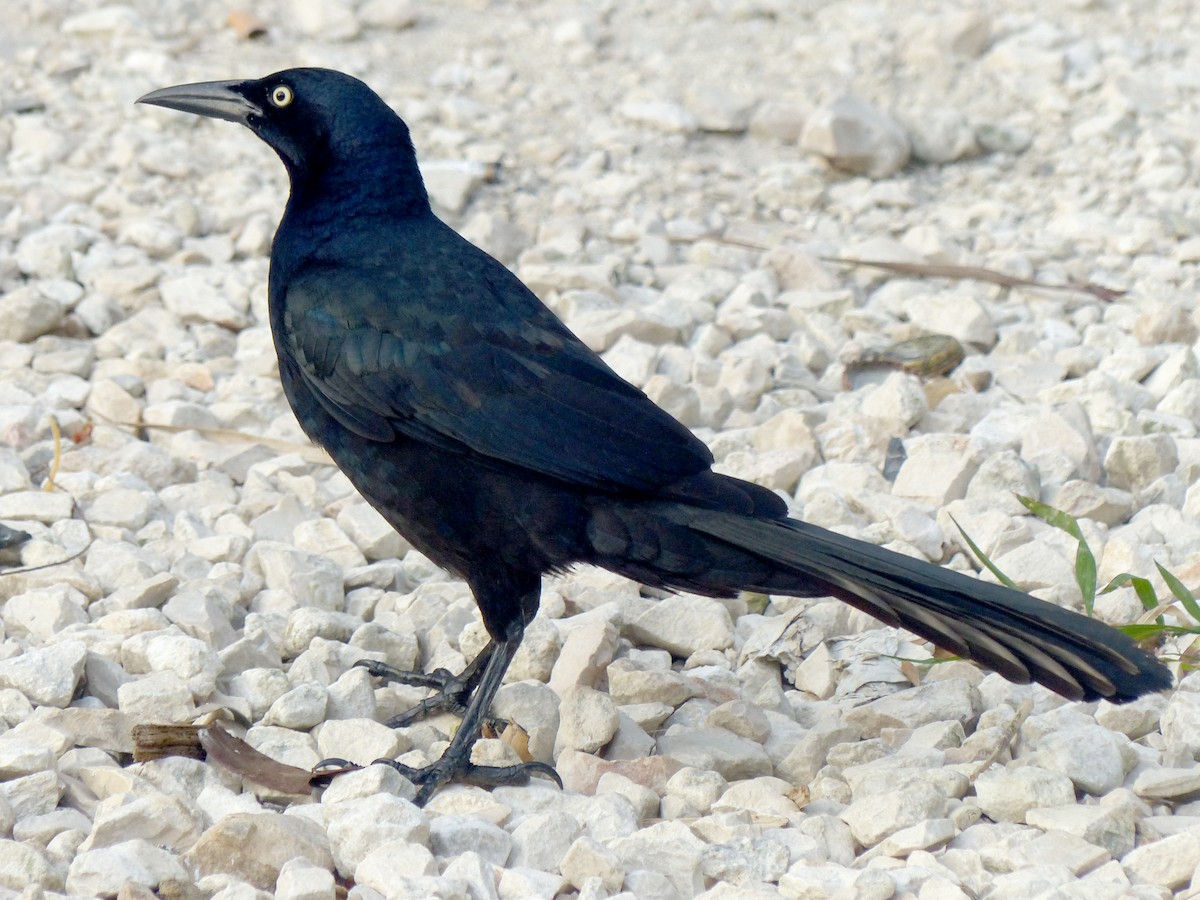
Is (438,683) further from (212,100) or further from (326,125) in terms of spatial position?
(212,100)

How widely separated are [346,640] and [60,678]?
2.35 ft

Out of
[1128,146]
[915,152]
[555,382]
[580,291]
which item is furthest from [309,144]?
[1128,146]

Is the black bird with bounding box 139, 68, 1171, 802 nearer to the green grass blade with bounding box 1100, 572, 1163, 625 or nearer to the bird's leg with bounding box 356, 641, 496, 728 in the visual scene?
the bird's leg with bounding box 356, 641, 496, 728

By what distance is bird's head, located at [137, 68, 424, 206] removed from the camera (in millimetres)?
3850

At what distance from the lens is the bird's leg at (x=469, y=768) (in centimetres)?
326

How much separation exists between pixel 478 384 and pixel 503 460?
0.61 ft

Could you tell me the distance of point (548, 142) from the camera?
21.4ft

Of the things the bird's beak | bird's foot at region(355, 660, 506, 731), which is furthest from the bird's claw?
the bird's beak

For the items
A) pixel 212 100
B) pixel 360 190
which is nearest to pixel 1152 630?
pixel 360 190

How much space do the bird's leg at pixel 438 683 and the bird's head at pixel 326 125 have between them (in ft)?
3.84

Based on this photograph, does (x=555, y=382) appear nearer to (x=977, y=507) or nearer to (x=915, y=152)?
(x=977, y=507)

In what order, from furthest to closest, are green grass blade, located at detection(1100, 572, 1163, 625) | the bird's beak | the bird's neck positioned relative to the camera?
the bird's beak, the bird's neck, green grass blade, located at detection(1100, 572, 1163, 625)

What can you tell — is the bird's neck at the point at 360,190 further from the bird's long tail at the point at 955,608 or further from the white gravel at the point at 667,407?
the bird's long tail at the point at 955,608

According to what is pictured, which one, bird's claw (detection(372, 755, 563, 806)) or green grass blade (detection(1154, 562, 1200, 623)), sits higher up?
green grass blade (detection(1154, 562, 1200, 623))
